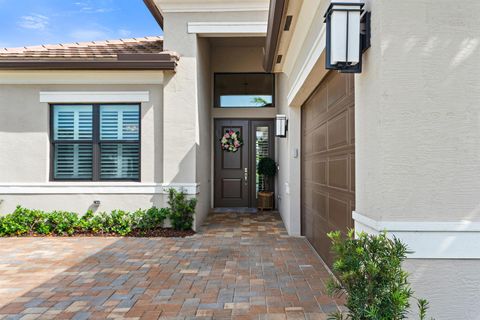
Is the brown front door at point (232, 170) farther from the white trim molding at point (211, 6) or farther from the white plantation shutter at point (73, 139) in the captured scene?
the white plantation shutter at point (73, 139)

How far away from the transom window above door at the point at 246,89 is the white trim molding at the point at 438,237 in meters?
8.69

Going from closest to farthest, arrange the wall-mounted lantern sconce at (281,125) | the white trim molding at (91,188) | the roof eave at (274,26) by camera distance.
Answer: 1. the roof eave at (274,26)
2. the white trim molding at (91,188)
3. the wall-mounted lantern sconce at (281,125)

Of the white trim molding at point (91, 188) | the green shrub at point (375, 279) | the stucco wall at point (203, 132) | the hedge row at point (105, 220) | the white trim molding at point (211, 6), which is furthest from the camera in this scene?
the stucco wall at point (203, 132)

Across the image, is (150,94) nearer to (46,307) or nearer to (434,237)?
(46,307)

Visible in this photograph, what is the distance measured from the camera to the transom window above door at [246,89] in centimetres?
1091

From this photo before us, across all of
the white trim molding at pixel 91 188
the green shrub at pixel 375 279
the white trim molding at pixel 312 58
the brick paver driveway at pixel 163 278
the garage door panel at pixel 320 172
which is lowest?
the brick paver driveway at pixel 163 278

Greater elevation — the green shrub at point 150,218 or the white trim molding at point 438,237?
the white trim molding at point 438,237

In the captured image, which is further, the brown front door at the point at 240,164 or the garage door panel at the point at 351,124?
the brown front door at the point at 240,164

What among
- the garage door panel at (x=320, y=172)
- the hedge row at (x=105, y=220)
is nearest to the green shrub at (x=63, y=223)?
the hedge row at (x=105, y=220)

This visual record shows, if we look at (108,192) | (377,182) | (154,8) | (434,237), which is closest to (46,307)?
(377,182)

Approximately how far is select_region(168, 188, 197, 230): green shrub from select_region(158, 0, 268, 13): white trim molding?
385 centimetres

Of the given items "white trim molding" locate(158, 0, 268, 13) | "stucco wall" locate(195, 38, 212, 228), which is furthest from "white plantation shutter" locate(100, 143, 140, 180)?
"white trim molding" locate(158, 0, 268, 13)

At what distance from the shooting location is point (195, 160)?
757 cm

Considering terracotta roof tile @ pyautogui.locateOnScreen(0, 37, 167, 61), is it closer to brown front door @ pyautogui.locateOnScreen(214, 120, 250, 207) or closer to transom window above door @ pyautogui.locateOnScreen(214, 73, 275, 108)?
transom window above door @ pyautogui.locateOnScreen(214, 73, 275, 108)
